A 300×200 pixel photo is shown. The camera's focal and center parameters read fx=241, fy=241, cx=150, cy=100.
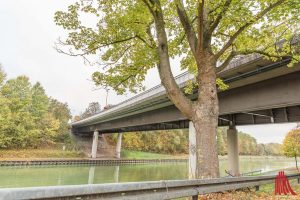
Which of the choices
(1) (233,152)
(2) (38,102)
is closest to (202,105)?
(1) (233,152)

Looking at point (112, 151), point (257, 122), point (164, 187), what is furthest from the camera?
point (112, 151)

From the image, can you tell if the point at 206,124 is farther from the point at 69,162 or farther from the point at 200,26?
the point at 69,162

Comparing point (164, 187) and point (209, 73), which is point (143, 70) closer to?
point (209, 73)

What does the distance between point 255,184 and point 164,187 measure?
15.7 ft

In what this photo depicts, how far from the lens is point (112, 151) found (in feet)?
220

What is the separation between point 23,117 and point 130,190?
→ 4814 centimetres

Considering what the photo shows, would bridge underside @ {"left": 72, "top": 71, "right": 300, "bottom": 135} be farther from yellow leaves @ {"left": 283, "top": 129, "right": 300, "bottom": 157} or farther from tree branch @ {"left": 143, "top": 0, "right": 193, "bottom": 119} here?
yellow leaves @ {"left": 283, "top": 129, "right": 300, "bottom": 157}

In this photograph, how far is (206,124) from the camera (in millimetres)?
7316

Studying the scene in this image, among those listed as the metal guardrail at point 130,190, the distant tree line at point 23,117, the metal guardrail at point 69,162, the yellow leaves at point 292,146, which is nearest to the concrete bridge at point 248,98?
the metal guardrail at point 130,190

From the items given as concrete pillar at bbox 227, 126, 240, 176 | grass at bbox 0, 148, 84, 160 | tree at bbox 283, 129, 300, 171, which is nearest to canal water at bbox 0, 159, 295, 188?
grass at bbox 0, 148, 84, 160

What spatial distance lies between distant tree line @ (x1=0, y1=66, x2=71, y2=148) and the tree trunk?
42.1 metres

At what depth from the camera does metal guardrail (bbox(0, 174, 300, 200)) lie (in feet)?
10.6

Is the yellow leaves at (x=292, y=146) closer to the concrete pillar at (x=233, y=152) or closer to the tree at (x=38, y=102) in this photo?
the concrete pillar at (x=233, y=152)

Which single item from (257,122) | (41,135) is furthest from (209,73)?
(41,135)
